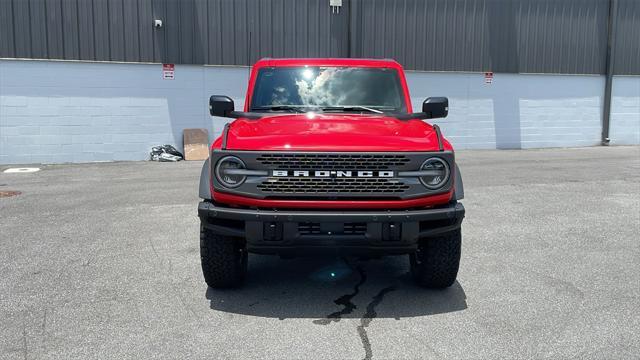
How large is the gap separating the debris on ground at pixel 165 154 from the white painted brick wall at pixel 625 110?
1525 cm

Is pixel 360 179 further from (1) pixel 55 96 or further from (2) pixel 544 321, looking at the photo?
(1) pixel 55 96

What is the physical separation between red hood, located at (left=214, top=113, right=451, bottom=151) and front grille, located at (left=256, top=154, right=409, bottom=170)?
0.18ft

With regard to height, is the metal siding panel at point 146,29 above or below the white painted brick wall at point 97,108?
above

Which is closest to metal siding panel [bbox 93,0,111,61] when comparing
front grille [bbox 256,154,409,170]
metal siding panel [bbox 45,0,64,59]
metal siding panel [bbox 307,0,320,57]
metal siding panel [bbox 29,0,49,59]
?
metal siding panel [bbox 45,0,64,59]

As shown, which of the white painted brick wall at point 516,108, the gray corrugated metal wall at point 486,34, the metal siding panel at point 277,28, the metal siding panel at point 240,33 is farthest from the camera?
the white painted brick wall at point 516,108

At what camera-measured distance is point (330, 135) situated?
13.4 ft

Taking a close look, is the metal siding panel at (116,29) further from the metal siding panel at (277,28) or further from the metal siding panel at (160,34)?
the metal siding panel at (277,28)

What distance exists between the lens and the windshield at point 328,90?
16.9ft

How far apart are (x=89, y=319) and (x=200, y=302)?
803 mm

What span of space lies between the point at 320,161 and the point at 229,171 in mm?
665

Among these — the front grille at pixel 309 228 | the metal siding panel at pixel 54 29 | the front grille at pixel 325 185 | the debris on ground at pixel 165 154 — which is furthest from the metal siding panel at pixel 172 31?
the front grille at pixel 309 228

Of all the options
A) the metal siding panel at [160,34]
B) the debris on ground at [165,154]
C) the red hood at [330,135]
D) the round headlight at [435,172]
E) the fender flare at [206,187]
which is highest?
the metal siding panel at [160,34]

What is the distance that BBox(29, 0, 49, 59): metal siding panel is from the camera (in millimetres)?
14258

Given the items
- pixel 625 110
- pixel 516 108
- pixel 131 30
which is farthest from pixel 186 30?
pixel 625 110
